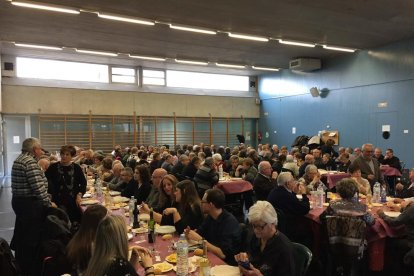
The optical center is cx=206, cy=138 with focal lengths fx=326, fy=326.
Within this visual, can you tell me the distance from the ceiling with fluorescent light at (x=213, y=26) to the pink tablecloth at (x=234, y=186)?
4255 mm

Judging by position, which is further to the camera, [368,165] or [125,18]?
[125,18]

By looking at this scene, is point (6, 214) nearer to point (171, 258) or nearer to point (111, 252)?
point (171, 258)

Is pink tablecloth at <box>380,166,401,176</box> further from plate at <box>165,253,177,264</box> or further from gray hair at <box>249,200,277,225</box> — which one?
plate at <box>165,253,177,264</box>

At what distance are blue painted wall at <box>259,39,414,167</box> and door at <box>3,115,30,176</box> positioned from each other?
12.3 meters

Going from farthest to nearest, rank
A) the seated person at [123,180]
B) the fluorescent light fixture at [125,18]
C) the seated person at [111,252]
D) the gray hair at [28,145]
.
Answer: the fluorescent light fixture at [125,18] < the seated person at [123,180] < the gray hair at [28,145] < the seated person at [111,252]

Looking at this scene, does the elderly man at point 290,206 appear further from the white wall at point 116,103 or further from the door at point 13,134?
the door at point 13,134

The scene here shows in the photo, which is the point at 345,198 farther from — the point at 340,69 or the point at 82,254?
the point at 340,69

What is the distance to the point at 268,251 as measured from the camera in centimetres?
263

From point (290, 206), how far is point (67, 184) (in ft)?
12.1

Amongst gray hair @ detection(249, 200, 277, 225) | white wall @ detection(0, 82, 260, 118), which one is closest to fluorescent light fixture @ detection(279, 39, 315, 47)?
white wall @ detection(0, 82, 260, 118)

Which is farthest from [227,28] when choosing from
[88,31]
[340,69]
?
[340,69]

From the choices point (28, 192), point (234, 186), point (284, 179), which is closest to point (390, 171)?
point (234, 186)

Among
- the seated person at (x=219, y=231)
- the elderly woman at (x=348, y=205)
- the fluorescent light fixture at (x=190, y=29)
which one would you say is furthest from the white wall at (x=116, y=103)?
the elderly woman at (x=348, y=205)

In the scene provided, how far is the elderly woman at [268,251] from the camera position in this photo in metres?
2.53
